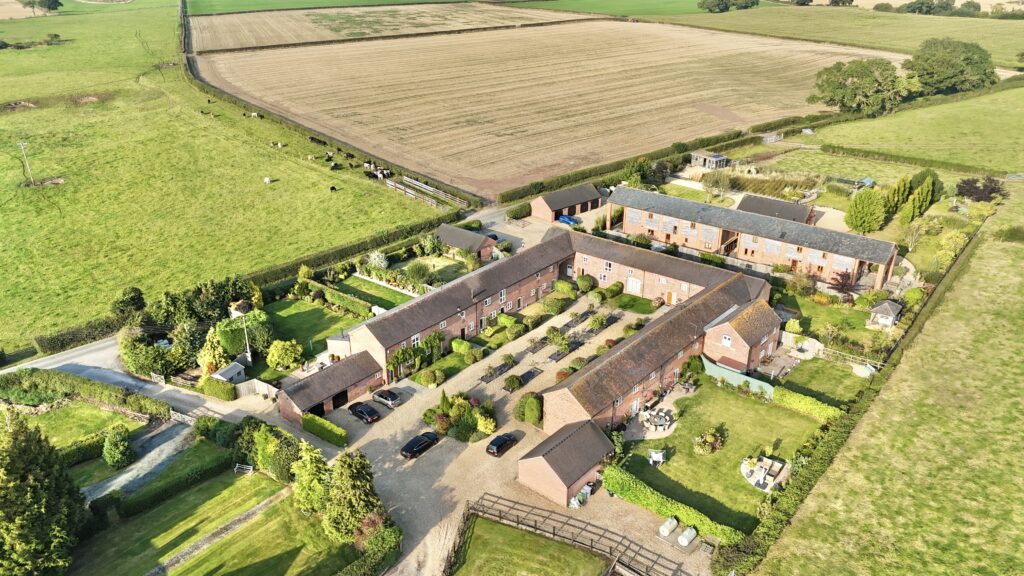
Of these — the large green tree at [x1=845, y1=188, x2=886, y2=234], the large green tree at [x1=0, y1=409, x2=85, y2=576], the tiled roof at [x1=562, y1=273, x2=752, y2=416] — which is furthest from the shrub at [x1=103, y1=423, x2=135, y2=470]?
the large green tree at [x1=845, y1=188, x2=886, y2=234]

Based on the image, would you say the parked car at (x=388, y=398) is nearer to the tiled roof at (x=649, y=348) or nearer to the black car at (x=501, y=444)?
the black car at (x=501, y=444)

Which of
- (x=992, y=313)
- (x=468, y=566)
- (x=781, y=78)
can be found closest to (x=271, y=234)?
(x=468, y=566)

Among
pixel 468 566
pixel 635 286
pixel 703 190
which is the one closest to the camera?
pixel 468 566

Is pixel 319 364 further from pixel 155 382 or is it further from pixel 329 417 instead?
pixel 155 382

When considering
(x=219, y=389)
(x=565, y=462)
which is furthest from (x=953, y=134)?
(x=219, y=389)

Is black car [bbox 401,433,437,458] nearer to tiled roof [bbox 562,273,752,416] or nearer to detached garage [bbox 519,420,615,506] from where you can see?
detached garage [bbox 519,420,615,506]

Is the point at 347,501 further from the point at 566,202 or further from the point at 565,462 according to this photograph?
the point at 566,202

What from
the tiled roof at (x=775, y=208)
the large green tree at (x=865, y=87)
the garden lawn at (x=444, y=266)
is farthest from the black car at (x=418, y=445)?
the large green tree at (x=865, y=87)
